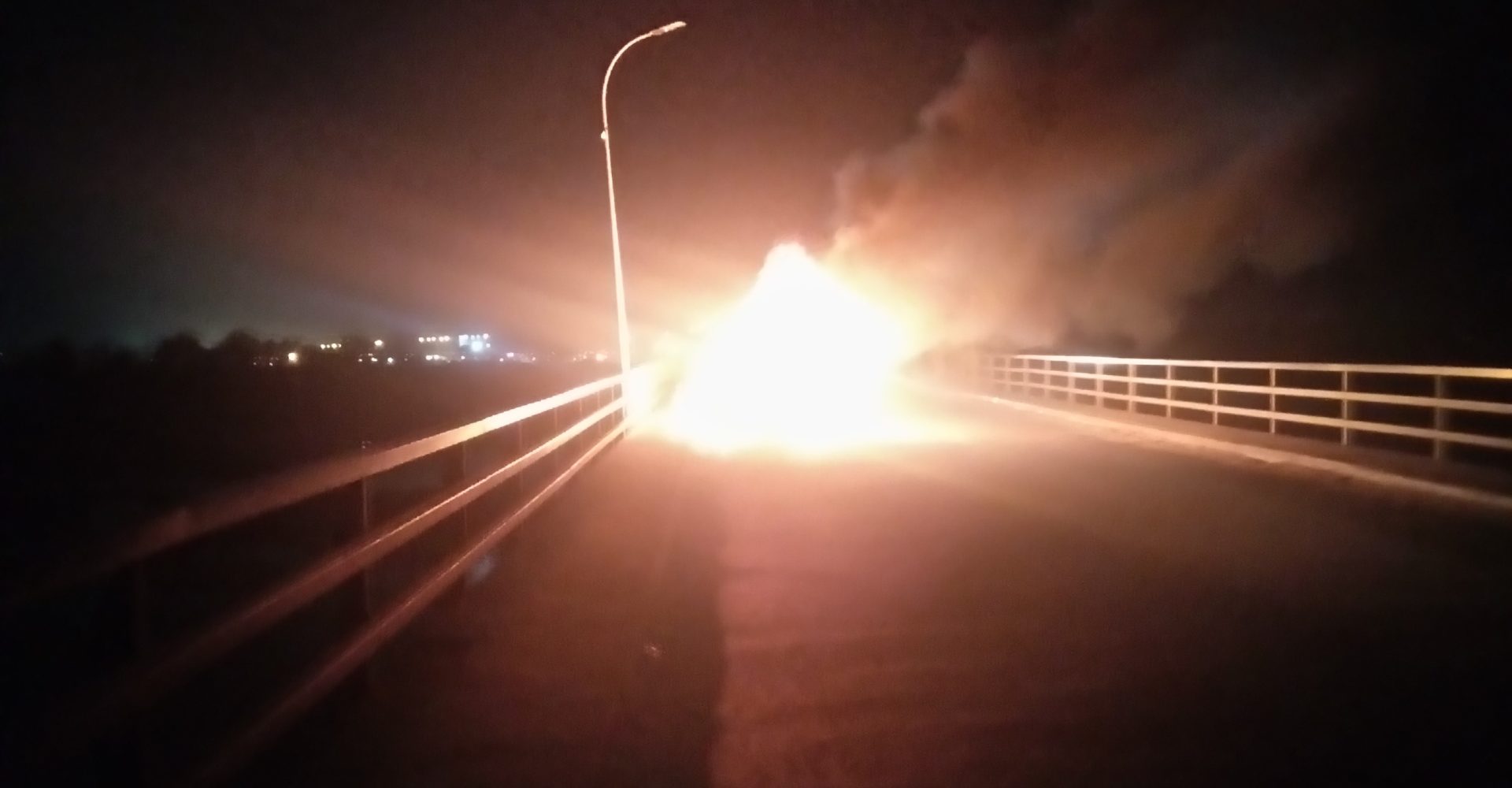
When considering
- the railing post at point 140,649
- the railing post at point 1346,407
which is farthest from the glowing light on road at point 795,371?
the railing post at point 140,649

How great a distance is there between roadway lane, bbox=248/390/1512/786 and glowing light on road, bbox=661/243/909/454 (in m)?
9.55

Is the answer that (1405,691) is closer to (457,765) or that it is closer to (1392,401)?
(457,765)

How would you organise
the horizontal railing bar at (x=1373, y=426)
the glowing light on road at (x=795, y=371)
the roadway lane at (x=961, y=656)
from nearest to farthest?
the roadway lane at (x=961, y=656), the horizontal railing bar at (x=1373, y=426), the glowing light on road at (x=795, y=371)

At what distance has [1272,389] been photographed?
20328mm

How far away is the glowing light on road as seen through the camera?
25.1 meters

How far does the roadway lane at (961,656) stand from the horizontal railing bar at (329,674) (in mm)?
254

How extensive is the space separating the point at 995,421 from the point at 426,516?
67.5ft

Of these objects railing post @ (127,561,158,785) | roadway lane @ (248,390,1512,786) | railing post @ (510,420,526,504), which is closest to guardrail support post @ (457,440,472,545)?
roadway lane @ (248,390,1512,786)

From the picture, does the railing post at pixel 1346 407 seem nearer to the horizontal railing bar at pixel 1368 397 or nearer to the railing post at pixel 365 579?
the horizontal railing bar at pixel 1368 397

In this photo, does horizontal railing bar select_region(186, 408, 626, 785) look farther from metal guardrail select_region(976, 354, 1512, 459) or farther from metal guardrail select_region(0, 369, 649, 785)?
metal guardrail select_region(976, 354, 1512, 459)

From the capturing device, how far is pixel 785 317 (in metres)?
59.3

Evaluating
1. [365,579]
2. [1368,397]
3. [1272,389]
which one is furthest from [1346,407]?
[365,579]

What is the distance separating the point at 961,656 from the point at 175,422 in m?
36.0

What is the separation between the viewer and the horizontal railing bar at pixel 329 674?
4752mm
